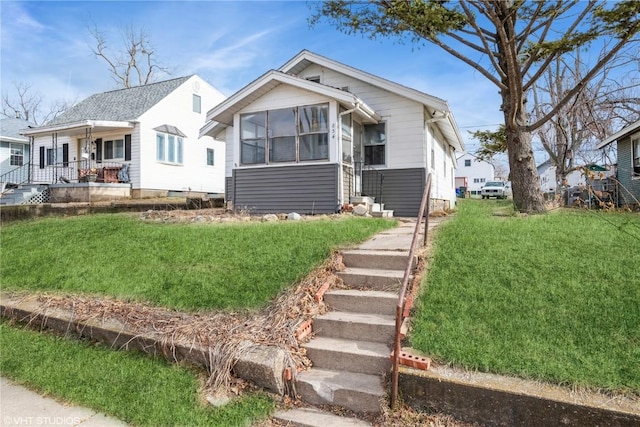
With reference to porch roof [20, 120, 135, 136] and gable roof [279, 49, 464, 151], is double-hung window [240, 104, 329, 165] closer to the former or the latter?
gable roof [279, 49, 464, 151]

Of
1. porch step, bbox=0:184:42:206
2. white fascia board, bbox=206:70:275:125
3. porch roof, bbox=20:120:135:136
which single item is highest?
porch roof, bbox=20:120:135:136

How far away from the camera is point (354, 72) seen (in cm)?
1127

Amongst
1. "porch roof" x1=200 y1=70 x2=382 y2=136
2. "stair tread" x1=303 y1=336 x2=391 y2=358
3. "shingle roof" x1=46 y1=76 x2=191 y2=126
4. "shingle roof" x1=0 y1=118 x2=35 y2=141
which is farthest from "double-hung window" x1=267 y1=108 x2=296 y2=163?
"shingle roof" x1=0 y1=118 x2=35 y2=141

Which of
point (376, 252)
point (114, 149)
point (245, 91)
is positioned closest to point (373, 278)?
point (376, 252)

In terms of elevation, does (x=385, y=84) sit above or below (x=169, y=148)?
above

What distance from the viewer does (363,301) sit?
3.93m

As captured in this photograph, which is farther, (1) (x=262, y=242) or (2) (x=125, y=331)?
(1) (x=262, y=242)

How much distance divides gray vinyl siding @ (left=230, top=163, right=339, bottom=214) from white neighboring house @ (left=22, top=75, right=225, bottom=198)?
8899 millimetres

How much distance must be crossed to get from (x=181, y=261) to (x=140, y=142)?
14.2 meters

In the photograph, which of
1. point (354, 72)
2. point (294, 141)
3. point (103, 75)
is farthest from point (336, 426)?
point (103, 75)

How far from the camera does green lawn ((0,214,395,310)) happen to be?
14.8 feet

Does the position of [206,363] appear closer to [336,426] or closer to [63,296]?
[336,426]

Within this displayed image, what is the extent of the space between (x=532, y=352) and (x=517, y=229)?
3.16m

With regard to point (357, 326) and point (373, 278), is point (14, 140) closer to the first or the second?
point (373, 278)
